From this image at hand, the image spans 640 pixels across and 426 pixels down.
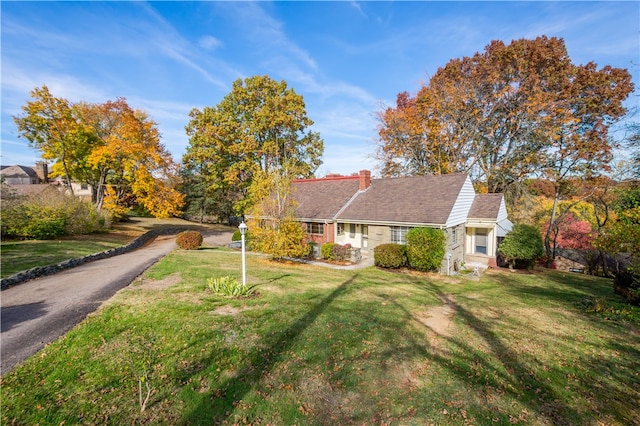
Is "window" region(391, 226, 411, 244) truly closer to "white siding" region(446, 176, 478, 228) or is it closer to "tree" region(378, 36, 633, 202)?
"white siding" region(446, 176, 478, 228)

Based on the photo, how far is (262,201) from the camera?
1745 centimetres

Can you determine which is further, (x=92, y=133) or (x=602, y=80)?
(x=92, y=133)

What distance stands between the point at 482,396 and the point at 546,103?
28086mm

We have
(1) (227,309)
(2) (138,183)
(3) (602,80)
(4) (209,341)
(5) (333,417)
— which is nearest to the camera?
(5) (333,417)

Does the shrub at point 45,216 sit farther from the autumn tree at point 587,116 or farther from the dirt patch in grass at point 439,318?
the autumn tree at point 587,116

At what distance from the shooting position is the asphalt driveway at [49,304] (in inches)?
244

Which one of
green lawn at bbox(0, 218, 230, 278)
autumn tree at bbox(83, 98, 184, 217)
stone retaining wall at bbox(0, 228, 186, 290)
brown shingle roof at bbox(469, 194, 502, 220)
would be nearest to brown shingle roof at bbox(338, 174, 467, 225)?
brown shingle roof at bbox(469, 194, 502, 220)

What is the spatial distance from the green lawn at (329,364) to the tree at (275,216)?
7.80 m

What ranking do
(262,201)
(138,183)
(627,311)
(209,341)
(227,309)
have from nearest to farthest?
(209,341) < (227,309) < (627,311) < (262,201) < (138,183)

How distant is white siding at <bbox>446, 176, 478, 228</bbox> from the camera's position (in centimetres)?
1803

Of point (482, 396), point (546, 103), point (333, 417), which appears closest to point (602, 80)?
point (546, 103)

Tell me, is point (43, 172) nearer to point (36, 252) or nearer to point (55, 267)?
point (36, 252)

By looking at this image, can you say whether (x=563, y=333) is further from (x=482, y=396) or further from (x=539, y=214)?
(x=539, y=214)

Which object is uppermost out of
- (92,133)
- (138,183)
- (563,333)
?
(92,133)
